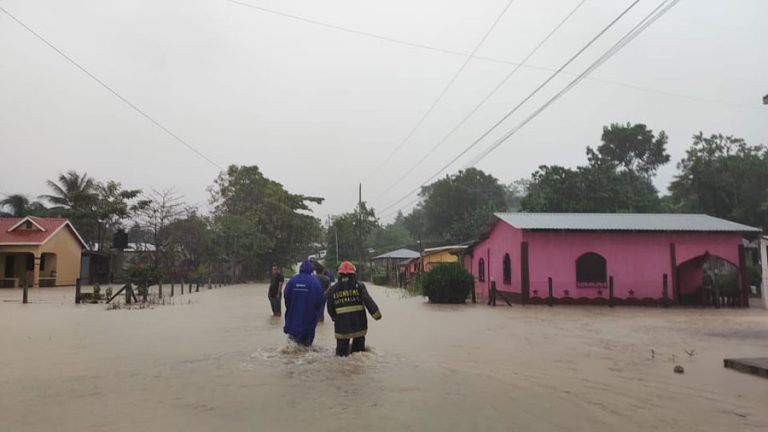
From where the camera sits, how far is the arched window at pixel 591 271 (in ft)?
76.3

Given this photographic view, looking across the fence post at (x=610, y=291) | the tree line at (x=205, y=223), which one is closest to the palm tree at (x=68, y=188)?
the tree line at (x=205, y=223)

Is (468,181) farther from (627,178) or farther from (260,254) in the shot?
(260,254)

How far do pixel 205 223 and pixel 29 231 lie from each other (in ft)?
41.4

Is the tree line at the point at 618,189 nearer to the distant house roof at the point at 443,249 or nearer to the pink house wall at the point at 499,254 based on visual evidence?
the distant house roof at the point at 443,249

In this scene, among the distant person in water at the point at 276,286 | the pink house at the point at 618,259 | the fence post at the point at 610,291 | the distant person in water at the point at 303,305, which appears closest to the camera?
the distant person in water at the point at 303,305

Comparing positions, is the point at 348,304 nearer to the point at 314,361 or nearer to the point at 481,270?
the point at 314,361

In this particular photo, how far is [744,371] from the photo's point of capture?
865 cm

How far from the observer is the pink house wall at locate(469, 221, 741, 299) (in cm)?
2323

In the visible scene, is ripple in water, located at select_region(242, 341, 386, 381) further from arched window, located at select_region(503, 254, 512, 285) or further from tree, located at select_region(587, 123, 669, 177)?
tree, located at select_region(587, 123, 669, 177)

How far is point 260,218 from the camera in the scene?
5162 cm

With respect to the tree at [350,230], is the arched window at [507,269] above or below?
below

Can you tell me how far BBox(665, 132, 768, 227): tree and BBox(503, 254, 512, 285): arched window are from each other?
19996 mm

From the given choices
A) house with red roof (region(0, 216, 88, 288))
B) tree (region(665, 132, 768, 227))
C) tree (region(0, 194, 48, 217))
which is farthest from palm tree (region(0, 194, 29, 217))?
tree (region(665, 132, 768, 227))

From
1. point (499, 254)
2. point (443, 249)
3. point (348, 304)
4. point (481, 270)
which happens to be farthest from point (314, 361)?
point (443, 249)
